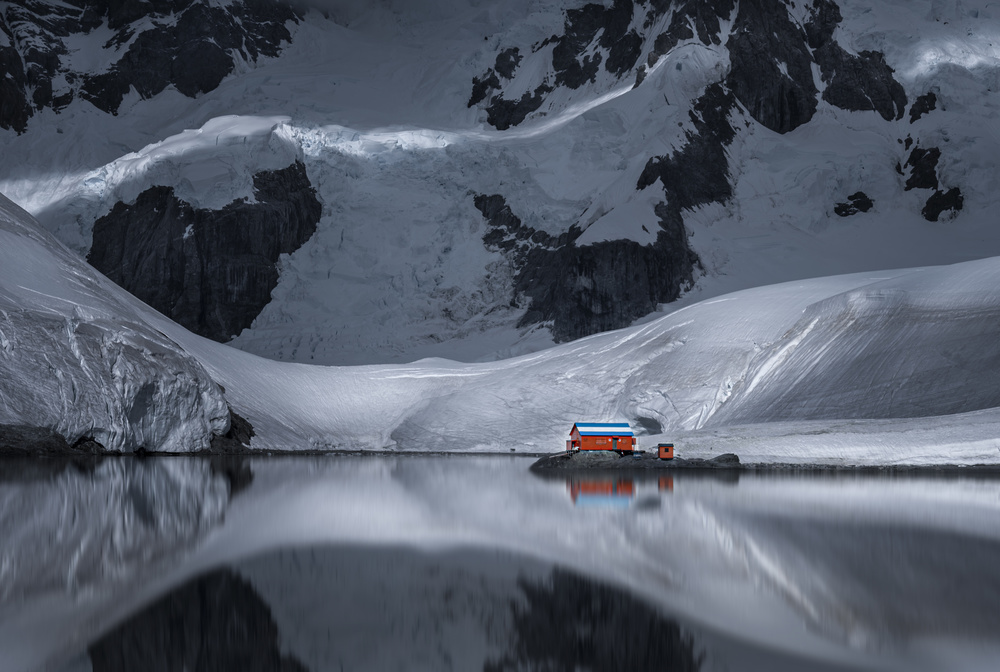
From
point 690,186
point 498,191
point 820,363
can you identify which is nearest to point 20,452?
point 820,363

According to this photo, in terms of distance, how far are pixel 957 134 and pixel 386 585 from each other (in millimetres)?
106914

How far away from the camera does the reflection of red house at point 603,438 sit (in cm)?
3422

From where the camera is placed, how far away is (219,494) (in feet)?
59.9

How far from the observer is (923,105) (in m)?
107

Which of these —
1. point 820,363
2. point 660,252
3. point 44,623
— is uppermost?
point 660,252

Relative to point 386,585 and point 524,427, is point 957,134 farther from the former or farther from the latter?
point 386,585

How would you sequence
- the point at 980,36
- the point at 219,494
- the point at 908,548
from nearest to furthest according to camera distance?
the point at 908,548 < the point at 219,494 < the point at 980,36

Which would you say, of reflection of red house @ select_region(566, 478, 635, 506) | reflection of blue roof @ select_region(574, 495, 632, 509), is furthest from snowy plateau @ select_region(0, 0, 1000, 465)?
reflection of blue roof @ select_region(574, 495, 632, 509)

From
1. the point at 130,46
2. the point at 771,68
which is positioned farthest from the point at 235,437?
the point at 130,46

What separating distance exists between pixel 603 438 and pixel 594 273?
61761 millimetres

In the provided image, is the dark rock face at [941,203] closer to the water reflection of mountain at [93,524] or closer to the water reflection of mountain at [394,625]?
the water reflection of mountain at [93,524]

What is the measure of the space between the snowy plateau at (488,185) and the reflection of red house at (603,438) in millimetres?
11979

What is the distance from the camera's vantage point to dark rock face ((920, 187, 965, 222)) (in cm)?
9775

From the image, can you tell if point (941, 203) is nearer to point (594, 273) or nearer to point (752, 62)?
point (752, 62)
